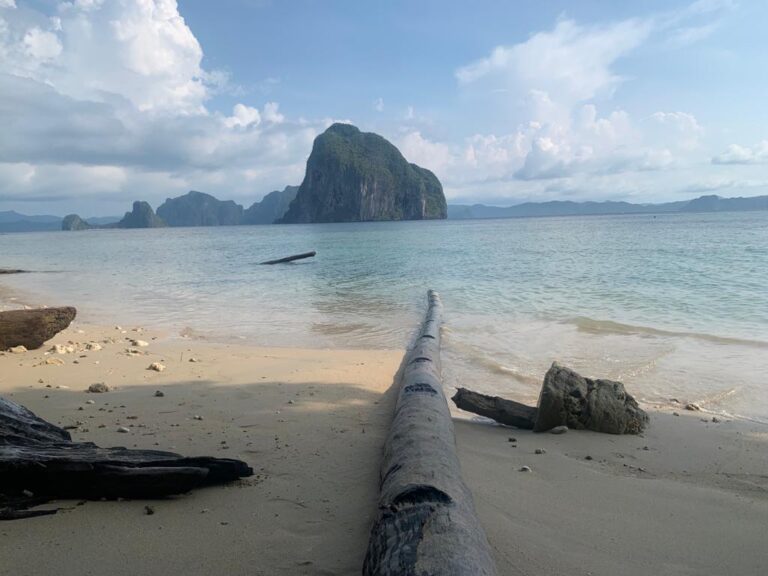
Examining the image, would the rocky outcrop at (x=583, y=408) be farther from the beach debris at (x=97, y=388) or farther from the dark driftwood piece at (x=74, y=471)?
the beach debris at (x=97, y=388)

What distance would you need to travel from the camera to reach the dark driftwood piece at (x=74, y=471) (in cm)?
312

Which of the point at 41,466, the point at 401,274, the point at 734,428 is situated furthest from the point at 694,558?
the point at 401,274

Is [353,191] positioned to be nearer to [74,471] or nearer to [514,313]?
[514,313]

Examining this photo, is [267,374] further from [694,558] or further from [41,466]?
[694,558]

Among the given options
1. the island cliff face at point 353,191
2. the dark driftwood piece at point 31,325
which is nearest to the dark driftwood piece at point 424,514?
the dark driftwood piece at point 31,325

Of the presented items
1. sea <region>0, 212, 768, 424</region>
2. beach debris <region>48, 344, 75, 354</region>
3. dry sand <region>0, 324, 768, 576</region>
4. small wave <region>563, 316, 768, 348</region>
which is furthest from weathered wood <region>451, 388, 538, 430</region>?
beach debris <region>48, 344, 75, 354</region>

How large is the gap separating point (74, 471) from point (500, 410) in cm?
411

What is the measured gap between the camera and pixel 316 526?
3277mm

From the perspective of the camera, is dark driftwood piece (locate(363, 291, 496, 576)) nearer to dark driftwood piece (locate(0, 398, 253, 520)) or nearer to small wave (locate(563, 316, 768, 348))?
dark driftwood piece (locate(0, 398, 253, 520))

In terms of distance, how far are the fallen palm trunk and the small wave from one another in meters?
5.85

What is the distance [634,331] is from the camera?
1129cm

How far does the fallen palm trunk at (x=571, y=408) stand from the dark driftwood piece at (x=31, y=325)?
283 inches

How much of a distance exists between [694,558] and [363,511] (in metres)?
2.03

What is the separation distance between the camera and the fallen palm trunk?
554cm
